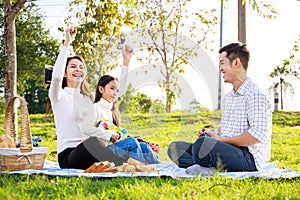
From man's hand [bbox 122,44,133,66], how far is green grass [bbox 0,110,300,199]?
0.50 m

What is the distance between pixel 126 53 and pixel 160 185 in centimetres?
122

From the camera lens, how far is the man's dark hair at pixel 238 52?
367 cm

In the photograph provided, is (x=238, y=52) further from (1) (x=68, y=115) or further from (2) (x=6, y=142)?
(2) (x=6, y=142)

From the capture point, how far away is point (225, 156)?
3.44 metres

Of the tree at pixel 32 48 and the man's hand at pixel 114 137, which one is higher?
the tree at pixel 32 48

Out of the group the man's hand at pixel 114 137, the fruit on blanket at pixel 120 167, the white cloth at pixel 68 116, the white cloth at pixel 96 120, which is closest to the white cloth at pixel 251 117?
the fruit on blanket at pixel 120 167

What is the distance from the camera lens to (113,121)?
411 cm

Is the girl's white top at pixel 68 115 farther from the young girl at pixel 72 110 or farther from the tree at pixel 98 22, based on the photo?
the tree at pixel 98 22

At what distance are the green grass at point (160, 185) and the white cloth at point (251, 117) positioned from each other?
5.9 inches

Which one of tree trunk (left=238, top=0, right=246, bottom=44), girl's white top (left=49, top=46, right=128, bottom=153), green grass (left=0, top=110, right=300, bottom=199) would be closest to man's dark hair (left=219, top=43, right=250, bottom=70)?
green grass (left=0, top=110, right=300, bottom=199)

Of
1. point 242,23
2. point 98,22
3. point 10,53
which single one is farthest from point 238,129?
point 98,22

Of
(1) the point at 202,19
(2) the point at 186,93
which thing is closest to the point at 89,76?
(2) the point at 186,93

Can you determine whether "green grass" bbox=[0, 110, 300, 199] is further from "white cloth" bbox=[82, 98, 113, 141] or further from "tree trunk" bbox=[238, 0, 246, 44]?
"tree trunk" bbox=[238, 0, 246, 44]

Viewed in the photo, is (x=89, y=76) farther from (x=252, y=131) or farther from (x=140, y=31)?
(x=252, y=131)
